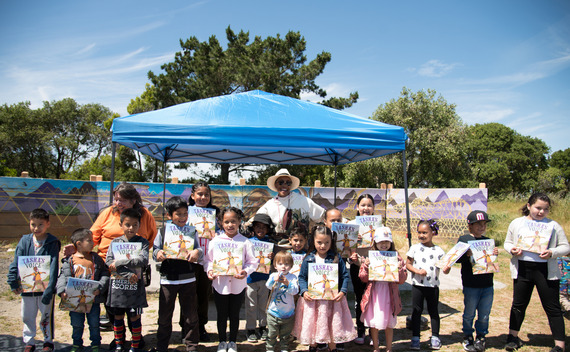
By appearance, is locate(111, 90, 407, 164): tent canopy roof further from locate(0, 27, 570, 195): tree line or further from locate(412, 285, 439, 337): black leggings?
locate(0, 27, 570, 195): tree line

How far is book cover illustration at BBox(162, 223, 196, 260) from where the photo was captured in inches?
135

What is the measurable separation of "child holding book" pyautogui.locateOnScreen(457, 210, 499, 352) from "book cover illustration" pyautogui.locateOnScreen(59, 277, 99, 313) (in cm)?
382

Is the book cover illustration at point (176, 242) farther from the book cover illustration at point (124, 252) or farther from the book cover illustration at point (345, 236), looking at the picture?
the book cover illustration at point (345, 236)

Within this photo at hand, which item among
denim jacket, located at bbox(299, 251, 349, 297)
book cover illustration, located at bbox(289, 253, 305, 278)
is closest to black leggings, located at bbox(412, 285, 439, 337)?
denim jacket, located at bbox(299, 251, 349, 297)

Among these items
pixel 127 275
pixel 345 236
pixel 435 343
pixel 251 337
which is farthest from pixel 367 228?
pixel 127 275

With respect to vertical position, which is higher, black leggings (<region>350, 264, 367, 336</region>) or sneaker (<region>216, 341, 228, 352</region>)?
black leggings (<region>350, 264, 367, 336</region>)

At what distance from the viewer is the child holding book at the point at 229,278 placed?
351 centimetres

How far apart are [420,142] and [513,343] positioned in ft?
62.5

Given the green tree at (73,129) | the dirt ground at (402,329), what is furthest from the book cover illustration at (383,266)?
the green tree at (73,129)

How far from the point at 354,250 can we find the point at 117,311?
261cm

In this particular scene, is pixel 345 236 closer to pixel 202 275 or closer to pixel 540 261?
pixel 202 275

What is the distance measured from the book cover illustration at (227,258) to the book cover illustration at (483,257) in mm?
2489

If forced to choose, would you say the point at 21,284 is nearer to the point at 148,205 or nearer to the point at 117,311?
the point at 117,311

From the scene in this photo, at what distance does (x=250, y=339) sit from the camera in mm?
4059
